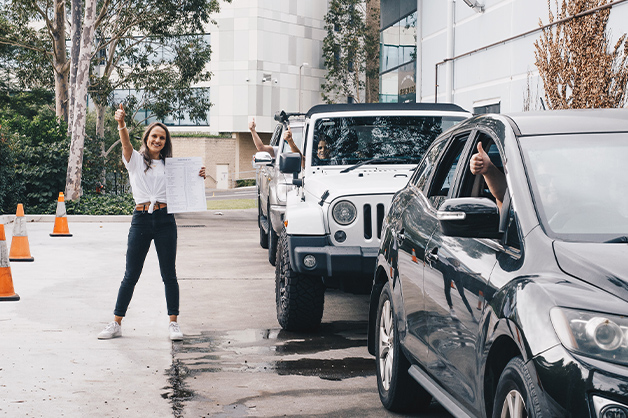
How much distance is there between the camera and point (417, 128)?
346 inches

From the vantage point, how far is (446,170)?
497 centimetres

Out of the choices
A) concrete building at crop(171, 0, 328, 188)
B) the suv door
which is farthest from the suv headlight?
concrete building at crop(171, 0, 328, 188)

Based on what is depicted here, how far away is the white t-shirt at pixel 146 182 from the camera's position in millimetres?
7324

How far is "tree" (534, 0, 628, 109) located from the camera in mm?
13961

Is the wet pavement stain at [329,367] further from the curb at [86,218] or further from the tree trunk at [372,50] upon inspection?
the tree trunk at [372,50]

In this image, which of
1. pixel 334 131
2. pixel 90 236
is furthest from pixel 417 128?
pixel 90 236

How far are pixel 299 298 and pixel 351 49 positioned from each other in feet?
197

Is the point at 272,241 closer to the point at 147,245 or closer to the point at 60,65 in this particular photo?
the point at 147,245

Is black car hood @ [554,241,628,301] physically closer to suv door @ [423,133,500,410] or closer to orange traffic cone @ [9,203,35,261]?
suv door @ [423,133,500,410]

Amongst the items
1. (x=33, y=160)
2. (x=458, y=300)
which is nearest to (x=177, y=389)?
(x=458, y=300)

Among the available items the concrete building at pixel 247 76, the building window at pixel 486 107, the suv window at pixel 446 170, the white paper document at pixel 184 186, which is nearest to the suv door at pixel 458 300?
the suv window at pixel 446 170

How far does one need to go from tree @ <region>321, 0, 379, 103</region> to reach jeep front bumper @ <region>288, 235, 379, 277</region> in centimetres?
5889

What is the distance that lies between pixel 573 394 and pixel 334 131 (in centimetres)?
636

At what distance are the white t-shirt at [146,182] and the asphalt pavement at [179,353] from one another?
126 centimetres
